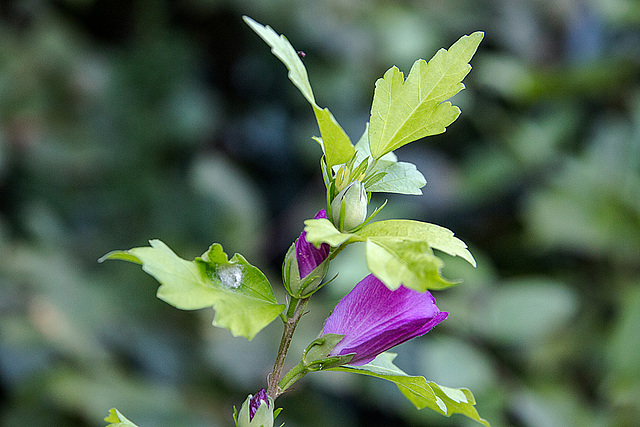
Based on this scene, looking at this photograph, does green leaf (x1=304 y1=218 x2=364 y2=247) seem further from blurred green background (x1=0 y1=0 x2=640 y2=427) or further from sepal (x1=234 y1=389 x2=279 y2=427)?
blurred green background (x1=0 y1=0 x2=640 y2=427)

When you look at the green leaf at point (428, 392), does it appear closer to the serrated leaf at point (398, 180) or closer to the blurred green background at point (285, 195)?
the serrated leaf at point (398, 180)

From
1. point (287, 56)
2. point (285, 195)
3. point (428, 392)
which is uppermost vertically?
point (285, 195)

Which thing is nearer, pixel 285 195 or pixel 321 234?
pixel 321 234

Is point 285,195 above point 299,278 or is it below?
above

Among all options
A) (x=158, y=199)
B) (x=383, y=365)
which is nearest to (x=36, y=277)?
(x=158, y=199)

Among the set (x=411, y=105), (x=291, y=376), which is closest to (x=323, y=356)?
(x=291, y=376)

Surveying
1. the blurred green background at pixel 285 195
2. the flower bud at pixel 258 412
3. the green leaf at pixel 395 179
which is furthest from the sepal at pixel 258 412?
the blurred green background at pixel 285 195

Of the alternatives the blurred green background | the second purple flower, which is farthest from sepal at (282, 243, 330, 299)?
the blurred green background

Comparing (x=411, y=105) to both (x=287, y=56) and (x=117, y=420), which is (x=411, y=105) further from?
(x=117, y=420)

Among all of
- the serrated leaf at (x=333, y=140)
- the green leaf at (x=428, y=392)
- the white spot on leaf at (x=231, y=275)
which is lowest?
the green leaf at (x=428, y=392)
